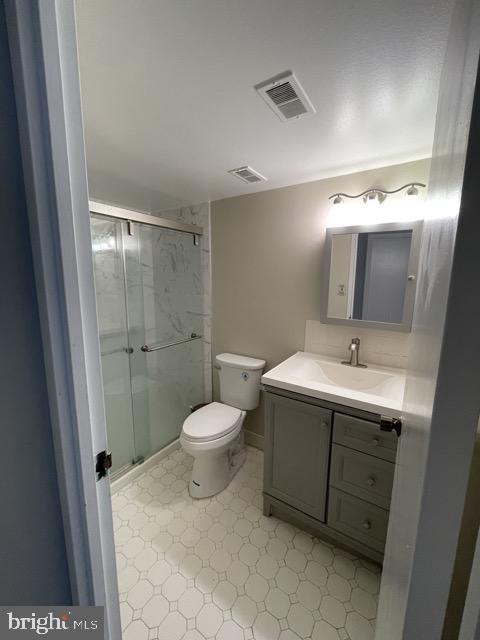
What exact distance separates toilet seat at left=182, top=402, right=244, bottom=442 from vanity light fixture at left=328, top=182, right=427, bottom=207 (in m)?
1.57

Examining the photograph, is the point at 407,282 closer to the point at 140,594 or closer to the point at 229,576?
the point at 229,576

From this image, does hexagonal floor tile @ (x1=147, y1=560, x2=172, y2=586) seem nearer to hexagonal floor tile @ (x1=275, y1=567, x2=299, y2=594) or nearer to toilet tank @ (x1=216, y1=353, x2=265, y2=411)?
hexagonal floor tile @ (x1=275, y1=567, x2=299, y2=594)

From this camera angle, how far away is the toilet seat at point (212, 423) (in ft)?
5.32

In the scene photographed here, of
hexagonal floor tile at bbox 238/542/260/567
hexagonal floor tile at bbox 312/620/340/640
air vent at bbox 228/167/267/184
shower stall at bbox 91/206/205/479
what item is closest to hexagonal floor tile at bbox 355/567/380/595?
hexagonal floor tile at bbox 312/620/340/640

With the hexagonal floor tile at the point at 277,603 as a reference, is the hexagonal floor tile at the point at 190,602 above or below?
above

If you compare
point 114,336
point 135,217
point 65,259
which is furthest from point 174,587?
point 135,217

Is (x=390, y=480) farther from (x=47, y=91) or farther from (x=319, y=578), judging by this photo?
(x=47, y=91)

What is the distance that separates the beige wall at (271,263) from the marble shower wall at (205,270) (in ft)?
0.18

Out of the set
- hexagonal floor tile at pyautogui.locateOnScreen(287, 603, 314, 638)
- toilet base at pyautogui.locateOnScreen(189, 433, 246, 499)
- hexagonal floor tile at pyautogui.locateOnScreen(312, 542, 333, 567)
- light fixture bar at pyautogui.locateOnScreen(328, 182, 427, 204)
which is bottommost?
hexagonal floor tile at pyautogui.locateOnScreen(312, 542, 333, 567)

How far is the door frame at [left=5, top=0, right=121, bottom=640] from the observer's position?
0.46 meters

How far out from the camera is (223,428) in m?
1.69

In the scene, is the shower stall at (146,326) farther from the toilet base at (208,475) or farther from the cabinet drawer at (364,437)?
the cabinet drawer at (364,437)

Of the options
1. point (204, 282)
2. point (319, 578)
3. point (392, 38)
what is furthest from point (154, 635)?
point (392, 38)

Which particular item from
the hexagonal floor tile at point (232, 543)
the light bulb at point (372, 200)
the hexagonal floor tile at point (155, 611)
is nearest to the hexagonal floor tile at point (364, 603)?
the hexagonal floor tile at point (232, 543)
